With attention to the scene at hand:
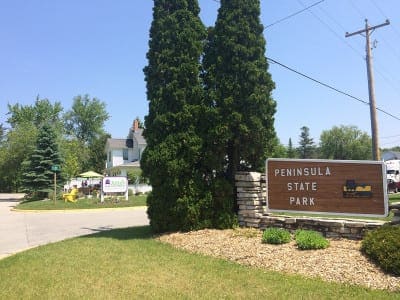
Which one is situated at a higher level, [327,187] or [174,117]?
[174,117]

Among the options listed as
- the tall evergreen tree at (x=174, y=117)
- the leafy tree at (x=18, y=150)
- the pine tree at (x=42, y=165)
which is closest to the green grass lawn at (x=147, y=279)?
the tall evergreen tree at (x=174, y=117)

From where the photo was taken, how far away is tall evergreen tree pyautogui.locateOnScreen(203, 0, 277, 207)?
10.2 m

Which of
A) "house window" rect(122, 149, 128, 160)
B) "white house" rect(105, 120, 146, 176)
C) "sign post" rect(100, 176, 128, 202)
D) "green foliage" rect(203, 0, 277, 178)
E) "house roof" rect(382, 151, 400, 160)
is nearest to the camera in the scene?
"green foliage" rect(203, 0, 277, 178)

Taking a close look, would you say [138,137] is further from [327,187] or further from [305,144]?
[305,144]

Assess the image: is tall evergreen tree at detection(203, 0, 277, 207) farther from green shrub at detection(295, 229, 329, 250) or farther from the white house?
the white house

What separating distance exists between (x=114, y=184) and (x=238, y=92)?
19157 millimetres

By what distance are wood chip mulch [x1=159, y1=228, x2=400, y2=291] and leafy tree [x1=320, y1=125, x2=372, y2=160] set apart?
83.2 m

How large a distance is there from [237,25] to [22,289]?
25.8 feet

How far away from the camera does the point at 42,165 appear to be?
3525 cm

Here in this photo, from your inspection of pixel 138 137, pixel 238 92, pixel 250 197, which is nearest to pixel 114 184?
pixel 250 197

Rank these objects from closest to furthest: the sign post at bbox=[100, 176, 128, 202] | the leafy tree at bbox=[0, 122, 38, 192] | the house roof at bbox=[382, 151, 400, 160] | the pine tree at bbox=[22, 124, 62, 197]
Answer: the sign post at bbox=[100, 176, 128, 202]
the pine tree at bbox=[22, 124, 62, 197]
the leafy tree at bbox=[0, 122, 38, 192]
the house roof at bbox=[382, 151, 400, 160]

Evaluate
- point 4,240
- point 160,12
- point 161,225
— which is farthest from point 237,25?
point 4,240

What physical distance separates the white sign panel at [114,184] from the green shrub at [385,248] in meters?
22.3

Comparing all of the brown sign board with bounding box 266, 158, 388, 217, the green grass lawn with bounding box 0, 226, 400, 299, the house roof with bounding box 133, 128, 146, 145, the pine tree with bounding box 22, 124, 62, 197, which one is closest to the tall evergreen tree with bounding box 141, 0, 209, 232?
the green grass lawn with bounding box 0, 226, 400, 299
